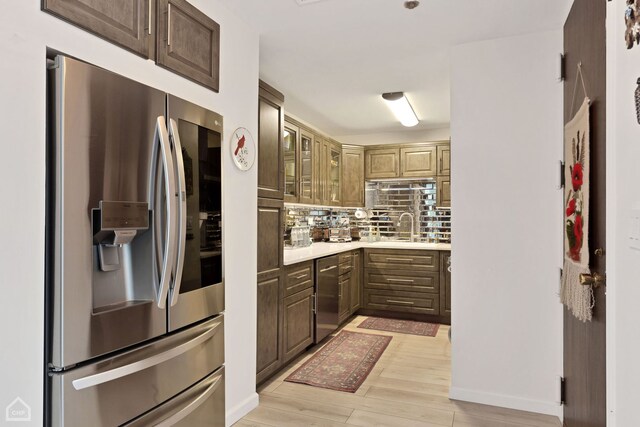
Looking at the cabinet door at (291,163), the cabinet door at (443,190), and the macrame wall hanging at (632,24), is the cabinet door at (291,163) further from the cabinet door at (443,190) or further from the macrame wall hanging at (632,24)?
the macrame wall hanging at (632,24)

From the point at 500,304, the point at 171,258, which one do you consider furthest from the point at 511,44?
the point at 171,258

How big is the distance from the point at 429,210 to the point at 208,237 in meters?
4.07

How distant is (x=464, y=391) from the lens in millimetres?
2789

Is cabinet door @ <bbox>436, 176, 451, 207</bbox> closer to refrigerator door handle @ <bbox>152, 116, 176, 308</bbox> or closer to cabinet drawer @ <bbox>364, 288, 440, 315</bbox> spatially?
cabinet drawer @ <bbox>364, 288, 440, 315</bbox>

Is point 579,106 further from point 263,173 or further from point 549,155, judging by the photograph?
point 263,173

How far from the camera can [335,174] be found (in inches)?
213

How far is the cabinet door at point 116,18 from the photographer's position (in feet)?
4.77

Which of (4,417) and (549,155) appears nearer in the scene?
(4,417)

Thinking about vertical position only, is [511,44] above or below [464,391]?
above

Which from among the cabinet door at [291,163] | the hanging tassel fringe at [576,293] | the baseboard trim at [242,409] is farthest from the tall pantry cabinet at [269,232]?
the hanging tassel fringe at [576,293]

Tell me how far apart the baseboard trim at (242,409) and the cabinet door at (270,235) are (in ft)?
2.70

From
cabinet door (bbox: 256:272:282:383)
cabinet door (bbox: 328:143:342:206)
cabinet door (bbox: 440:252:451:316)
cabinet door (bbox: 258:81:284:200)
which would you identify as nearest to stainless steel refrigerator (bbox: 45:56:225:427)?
cabinet door (bbox: 256:272:282:383)

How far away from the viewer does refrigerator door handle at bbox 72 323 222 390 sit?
1.43 metres

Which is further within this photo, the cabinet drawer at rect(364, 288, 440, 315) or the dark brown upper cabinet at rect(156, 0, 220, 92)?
the cabinet drawer at rect(364, 288, 440, 315)
